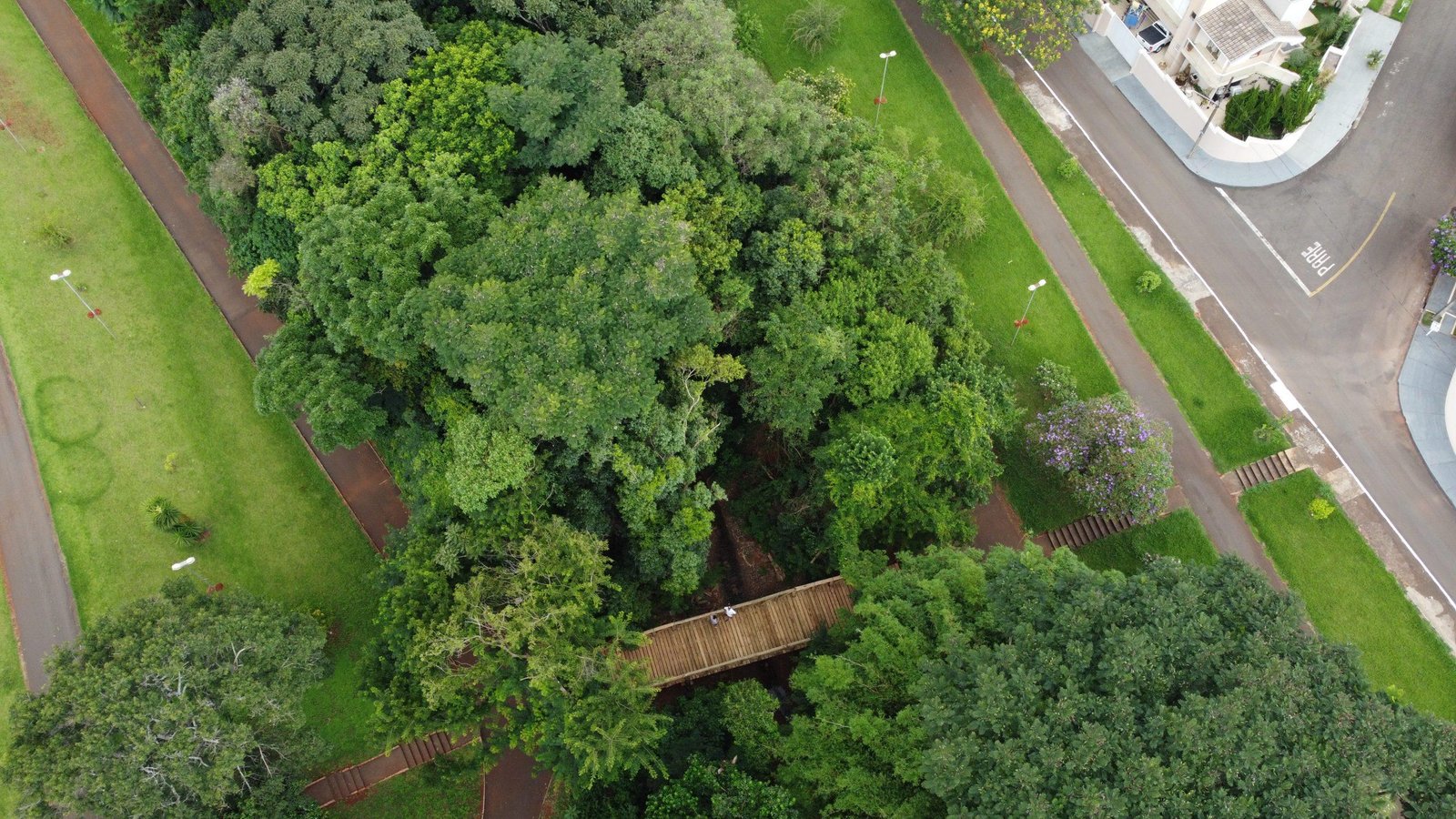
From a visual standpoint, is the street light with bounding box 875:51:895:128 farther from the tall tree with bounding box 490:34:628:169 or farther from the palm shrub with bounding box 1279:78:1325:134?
the palm shrub with bounding box 1279:78:1325:134

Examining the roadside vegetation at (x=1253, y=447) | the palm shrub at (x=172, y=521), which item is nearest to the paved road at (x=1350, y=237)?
the roadside vegetation at (x=1253, y=447)

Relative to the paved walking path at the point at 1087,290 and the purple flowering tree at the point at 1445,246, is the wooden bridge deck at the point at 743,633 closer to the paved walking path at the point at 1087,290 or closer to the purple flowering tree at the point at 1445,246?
the paved walking path at the point at 1087,290

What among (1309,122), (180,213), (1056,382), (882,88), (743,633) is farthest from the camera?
(882,88)

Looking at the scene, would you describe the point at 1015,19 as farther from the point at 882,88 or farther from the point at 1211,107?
the point at 1211,107

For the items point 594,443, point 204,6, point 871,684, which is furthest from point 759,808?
point 204,6

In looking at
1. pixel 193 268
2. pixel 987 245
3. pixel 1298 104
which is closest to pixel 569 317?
pixel 987 245

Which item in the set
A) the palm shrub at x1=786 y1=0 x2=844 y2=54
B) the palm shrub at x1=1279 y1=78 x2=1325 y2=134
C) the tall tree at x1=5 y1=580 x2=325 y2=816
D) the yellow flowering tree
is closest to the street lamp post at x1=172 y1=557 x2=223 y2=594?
the tall tree at x1=5 y1=580 x2=325 y2=816
